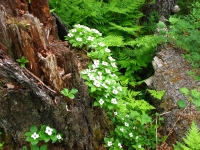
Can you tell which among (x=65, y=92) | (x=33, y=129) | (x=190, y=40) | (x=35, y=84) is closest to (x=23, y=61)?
(x=35, y=84)

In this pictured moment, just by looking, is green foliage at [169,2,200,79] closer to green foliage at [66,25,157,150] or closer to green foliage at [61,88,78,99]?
green foliage at [66,25,157,150]

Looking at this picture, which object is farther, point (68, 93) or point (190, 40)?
point (190, 40)

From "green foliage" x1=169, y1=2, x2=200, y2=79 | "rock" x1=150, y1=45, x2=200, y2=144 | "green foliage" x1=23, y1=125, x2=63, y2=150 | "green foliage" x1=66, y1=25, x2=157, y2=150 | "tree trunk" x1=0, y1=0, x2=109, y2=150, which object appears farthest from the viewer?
"green foliage" x1=169, y1=2, x2=200, y2=79

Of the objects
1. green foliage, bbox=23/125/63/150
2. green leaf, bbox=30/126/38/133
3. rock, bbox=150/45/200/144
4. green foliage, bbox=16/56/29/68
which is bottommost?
rock, bbox=150/45/200/144

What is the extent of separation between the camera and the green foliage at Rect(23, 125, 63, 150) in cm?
264

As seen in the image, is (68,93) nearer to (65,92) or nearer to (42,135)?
(65,92)

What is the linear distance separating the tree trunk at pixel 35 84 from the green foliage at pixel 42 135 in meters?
0.08

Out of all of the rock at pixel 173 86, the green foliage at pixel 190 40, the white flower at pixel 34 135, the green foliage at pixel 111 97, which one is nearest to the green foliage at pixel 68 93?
the green foliage at pixel 111 97

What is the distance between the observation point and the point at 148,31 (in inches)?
260

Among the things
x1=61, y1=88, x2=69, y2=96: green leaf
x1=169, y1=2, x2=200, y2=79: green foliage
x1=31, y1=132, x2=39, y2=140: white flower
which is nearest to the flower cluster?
x1=31, y1=132, x2=39, y2=140: white flower

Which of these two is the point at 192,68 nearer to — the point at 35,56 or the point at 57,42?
the point at 57,42

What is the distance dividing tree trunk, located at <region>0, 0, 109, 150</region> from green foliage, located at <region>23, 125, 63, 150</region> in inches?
3.3

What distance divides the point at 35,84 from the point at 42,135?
60 centimetres

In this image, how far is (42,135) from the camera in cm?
Answer: 270
